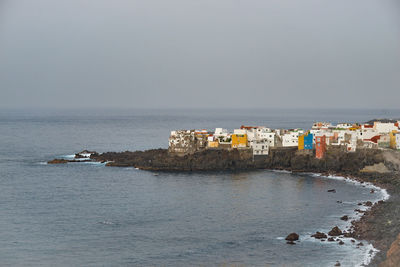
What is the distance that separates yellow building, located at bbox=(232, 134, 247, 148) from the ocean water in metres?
5.74

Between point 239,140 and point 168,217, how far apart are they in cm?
2743

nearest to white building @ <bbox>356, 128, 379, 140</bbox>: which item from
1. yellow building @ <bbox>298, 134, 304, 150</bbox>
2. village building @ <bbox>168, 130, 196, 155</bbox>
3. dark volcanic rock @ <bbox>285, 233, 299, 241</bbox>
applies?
yellow building @ <bbox>298, 134, 304, 150</bbox>

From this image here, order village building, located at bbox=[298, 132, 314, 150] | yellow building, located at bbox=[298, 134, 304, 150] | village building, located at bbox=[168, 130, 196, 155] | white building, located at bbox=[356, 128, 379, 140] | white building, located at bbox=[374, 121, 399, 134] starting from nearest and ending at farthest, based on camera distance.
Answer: village building, located at bbox=[298, 132, 314, 150], white building, located at bbox=[356, 128, 379, 140], yellow building, located at bbox=[298, 134, 304, 150], village building, located at bbox=[168, 130, 196, 155], white building, located at bbox=[374, 121, 399, 134]

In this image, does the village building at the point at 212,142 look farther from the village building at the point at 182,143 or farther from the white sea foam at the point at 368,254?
the white sea foam at the point at 368,254

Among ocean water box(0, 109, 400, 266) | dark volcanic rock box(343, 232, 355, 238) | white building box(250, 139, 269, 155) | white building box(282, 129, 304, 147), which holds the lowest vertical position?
ocean water box(0, 109, 400, 266)

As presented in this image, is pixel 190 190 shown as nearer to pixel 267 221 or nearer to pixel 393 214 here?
pixel 267 221

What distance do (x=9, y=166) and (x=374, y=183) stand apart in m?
37.9

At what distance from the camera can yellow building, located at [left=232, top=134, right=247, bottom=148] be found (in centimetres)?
5969

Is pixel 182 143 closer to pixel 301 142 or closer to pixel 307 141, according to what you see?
pixel 301 142

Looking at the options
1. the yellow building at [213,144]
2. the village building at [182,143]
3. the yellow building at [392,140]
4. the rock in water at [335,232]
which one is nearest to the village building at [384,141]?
the yellow building at [392,140]

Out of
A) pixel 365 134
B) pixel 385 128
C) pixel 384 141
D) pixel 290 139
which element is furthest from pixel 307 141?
pixel 385 128

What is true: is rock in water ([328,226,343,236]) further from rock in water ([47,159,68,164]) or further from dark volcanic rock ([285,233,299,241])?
rock in water ([47,159,68,164])

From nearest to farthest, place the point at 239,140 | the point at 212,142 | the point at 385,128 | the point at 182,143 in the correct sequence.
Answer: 1. the point at 239,140
2. the point at 182,143
3. the point at 212,142
4. the point at 385,128

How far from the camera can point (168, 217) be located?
33625 mm
